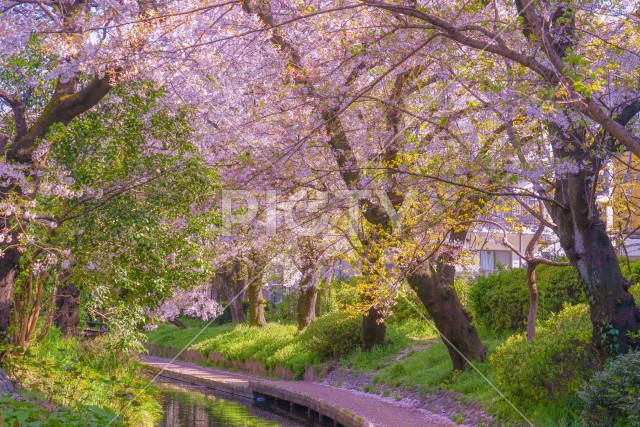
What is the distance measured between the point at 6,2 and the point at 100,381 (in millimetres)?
5796

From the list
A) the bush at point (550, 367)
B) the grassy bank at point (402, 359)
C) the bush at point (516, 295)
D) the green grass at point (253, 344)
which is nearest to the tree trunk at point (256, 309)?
the green grass at point (253, 344)

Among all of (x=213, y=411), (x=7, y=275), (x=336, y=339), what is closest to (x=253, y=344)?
(x=336, y=339)

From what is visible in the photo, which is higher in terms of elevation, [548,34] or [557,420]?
[548,34]

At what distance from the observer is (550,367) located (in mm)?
9328

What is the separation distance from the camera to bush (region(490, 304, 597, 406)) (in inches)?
365

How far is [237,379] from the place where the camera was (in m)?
19.5

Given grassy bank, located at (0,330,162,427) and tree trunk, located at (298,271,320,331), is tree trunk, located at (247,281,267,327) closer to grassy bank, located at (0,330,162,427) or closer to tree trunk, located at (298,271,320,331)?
tree trunk, located at (298,271,320,331)

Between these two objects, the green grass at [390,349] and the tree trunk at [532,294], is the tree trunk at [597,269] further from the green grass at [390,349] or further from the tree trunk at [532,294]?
the green grass at [390,349]

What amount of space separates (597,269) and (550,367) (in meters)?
1.35

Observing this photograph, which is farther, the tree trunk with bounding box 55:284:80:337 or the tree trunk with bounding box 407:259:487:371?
the tree trunk with bounding box 55:284:80:337

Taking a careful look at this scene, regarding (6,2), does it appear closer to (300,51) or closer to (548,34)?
(300,51)

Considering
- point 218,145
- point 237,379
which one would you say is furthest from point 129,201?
point 237,379

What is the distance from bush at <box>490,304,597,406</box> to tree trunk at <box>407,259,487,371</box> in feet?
9.66

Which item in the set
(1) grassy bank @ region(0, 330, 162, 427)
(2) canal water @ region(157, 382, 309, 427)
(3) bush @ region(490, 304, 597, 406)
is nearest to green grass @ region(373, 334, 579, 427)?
(3) bush @ region(490, 304, 597, 406)
